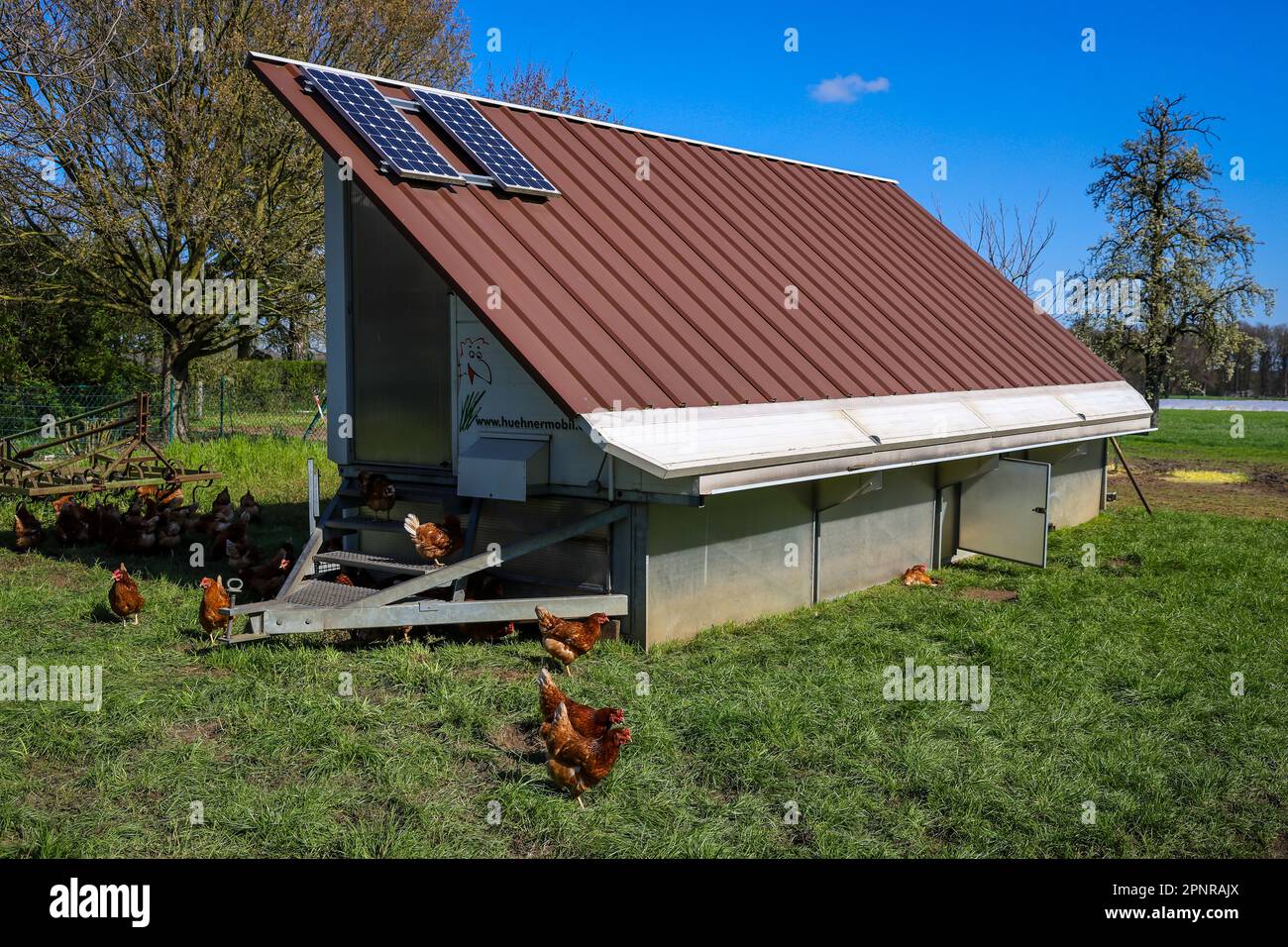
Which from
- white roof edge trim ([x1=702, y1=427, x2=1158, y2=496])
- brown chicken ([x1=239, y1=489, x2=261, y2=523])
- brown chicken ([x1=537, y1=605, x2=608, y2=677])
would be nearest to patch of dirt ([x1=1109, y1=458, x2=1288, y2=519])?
white roof edge trim ([x1=702, y1=427, x2=1158, y2=496])

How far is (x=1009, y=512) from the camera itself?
12.3 metres

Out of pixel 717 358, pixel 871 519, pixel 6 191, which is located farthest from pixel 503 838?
pixel 6 191

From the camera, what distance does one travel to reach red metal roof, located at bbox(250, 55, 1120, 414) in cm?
860

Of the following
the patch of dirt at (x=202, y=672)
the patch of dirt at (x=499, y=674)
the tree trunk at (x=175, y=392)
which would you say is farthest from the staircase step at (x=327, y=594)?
the tree trunk at (x=175, y=392)

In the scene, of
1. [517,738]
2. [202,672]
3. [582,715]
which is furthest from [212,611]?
[582,715]

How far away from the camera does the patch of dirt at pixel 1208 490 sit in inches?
704

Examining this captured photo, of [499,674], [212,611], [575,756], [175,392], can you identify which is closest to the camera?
[575,756]

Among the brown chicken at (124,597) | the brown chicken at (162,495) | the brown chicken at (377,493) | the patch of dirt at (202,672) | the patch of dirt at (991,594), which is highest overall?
the brown chicken at (377,493)

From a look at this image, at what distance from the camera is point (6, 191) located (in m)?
20.0

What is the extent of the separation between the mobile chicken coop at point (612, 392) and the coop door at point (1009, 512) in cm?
3

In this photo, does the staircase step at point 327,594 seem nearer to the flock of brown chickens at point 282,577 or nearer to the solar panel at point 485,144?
the flock of brown chickens at point 282,577

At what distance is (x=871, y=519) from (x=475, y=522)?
15.3ft

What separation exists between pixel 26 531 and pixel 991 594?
11.1 metres

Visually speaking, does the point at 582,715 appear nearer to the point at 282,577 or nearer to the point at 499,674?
the point at 499,674
